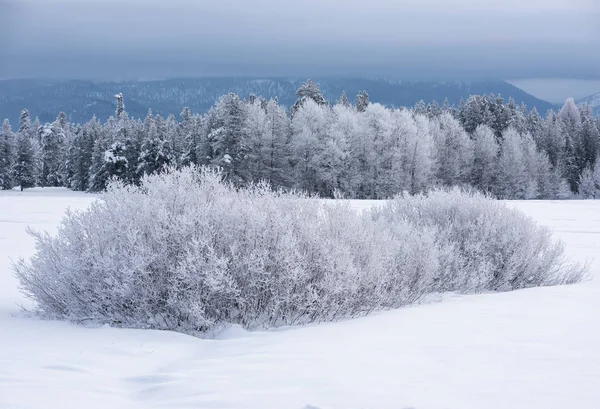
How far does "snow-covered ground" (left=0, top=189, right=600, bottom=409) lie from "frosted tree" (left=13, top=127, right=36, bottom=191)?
6265 centimetres

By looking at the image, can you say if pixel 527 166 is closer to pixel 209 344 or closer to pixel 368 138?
pixel 368 138

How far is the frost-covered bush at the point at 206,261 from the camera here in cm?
723

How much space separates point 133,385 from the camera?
4.95m

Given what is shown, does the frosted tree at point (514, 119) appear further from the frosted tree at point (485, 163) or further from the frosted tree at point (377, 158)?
the frosted tree at point (377, 158)

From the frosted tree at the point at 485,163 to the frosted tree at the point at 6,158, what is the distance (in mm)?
49406

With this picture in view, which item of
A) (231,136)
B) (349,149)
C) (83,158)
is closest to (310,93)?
(349,149)

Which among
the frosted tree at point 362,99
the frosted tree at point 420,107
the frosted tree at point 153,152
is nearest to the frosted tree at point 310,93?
the frosted tree at point 362,99

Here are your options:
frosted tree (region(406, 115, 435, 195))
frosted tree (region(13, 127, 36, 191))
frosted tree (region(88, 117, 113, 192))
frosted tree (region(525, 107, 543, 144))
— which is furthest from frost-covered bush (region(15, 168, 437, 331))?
frosted tree (region(525, 107, 543, 144))

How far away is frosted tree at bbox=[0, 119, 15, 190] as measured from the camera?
64062 mm

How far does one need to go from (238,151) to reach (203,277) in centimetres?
3893

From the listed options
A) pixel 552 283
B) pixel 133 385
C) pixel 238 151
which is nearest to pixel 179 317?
pixel 133 385

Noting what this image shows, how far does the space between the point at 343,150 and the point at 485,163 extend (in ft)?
57.6

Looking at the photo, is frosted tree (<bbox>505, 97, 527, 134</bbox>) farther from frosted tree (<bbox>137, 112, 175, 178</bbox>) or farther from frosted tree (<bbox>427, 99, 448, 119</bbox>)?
frosted tree (<bbox>137, 112, 175, 178</bbox>)

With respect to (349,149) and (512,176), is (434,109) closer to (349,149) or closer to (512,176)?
(512,176)
